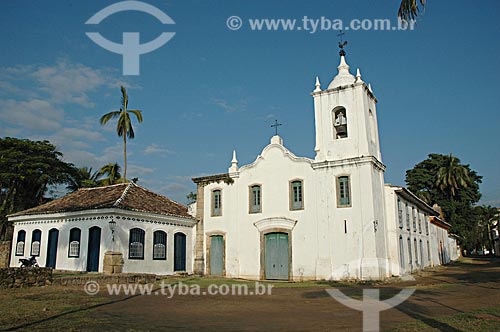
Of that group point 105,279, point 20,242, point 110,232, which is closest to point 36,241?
point 20,242

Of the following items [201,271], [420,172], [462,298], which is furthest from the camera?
[420,172]

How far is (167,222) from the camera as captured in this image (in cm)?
2256

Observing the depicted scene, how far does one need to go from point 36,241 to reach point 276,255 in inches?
522

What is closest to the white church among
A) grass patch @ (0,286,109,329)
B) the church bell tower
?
the church bell tower

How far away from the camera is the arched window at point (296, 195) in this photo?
20812 mm

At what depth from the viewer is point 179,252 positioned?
23203mm

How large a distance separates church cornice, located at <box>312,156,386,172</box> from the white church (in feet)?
0.16

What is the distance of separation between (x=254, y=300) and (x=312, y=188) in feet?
29.0

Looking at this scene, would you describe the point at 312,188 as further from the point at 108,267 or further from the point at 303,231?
the point at 108,267

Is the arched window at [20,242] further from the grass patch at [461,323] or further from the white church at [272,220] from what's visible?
the grass patch at [461,323]

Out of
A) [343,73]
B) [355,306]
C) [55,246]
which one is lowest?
[355,306]

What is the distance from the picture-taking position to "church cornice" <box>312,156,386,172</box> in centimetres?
1925

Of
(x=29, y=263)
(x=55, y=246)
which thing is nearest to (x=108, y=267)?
(x=29, y=263)

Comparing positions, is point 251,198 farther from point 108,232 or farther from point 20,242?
point 20,242
